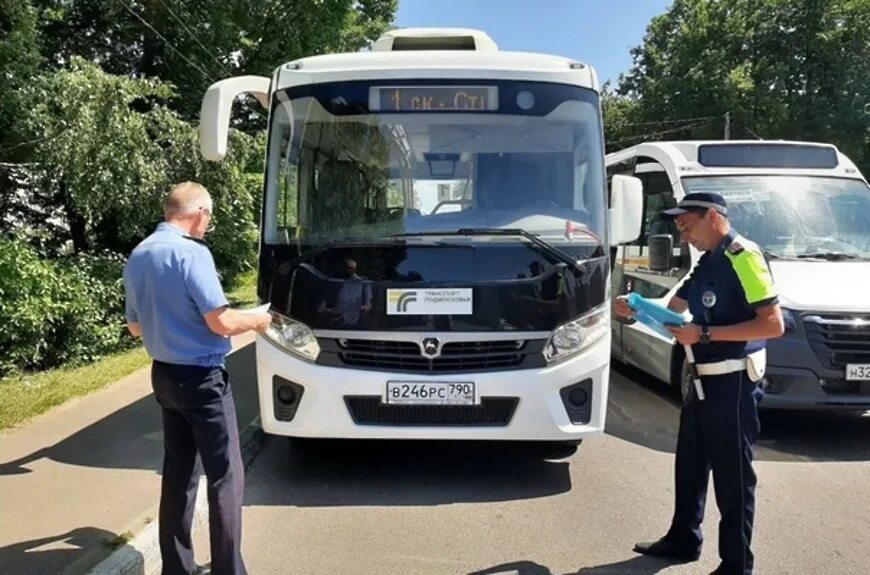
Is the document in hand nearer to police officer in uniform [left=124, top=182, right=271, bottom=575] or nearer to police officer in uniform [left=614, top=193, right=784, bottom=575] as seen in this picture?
police officer in uniform [left=614, top=193, right=784, bottom=575]

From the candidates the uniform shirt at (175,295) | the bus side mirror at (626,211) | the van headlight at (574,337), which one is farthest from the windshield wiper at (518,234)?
the uniform shirt at (175,295)

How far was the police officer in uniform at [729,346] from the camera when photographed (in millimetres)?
3674

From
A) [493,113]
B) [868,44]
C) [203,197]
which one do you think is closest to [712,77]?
[868,44]

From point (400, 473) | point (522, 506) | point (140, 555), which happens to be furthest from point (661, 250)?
point (140, 555)

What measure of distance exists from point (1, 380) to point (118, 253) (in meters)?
5.43

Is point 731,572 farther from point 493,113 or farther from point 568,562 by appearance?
point 493,113

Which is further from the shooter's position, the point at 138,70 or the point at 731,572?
the point at 138,70

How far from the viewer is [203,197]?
371 cm

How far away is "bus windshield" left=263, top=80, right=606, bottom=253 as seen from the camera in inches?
207

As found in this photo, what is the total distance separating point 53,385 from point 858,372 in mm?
7278

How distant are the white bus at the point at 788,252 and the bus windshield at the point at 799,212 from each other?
1 centimetres

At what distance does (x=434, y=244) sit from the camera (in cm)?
497

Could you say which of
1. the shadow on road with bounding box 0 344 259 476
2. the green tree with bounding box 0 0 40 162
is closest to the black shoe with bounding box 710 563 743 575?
the shadow on road with bounding box 0 344 259 476

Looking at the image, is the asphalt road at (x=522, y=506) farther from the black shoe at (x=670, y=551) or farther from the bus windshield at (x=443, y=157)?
the bus windshield at (x=443, y=157)
